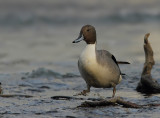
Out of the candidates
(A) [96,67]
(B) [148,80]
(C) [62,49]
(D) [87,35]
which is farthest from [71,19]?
(A) [96,67]

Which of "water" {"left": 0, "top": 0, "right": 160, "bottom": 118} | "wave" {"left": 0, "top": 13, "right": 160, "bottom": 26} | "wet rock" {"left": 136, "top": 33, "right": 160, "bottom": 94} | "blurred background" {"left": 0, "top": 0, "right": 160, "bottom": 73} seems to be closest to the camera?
"water" {"left": 0, "top": 0, "right": 160, "bottom": 118}

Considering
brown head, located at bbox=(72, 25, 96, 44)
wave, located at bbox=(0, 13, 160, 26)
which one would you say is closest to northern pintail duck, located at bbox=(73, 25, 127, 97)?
brown head, located at bbox=(72, 25, 96, 44)

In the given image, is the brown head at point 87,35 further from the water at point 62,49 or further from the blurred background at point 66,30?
the blurred background at point 66,30

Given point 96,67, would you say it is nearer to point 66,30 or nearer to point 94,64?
point 94,64

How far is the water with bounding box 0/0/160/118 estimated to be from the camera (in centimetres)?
829

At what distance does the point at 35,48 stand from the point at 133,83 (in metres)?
6.18

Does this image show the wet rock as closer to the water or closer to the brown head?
the water

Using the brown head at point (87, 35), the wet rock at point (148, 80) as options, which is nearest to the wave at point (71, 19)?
the wet rock at point (148, 80)

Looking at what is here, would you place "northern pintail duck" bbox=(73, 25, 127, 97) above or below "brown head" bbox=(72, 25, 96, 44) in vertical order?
below

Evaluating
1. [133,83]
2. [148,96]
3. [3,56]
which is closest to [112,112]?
[148,96]

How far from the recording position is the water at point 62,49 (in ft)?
27.2

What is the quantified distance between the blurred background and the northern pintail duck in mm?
4323

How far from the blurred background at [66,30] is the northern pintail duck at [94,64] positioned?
4.32 metres

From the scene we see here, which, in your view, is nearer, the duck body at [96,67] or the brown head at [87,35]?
the duck body at [96,67]
